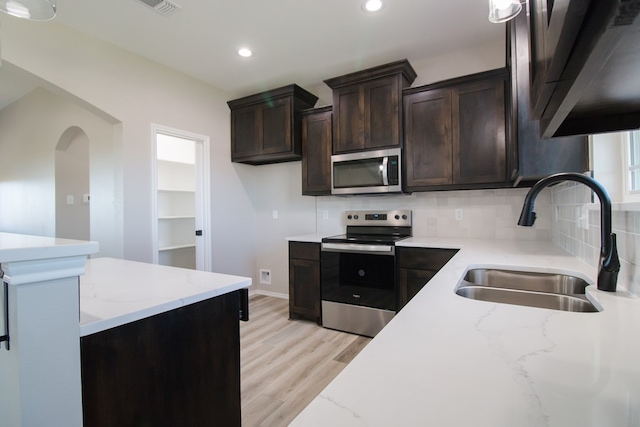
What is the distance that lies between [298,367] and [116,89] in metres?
2.80

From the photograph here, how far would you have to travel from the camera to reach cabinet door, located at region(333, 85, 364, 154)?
9.76 feet

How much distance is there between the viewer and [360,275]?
2.82 m

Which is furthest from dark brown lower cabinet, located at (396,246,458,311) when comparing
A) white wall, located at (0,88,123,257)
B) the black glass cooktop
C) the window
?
white wall, located at (0,88,123,257)

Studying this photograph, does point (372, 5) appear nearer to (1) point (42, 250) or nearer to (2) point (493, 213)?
(2) point (493, 213)

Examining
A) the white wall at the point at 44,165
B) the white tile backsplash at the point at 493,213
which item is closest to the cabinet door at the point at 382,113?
the white tile backsplash at the point at 493,213

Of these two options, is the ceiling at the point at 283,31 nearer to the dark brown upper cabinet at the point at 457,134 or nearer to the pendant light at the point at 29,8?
the dark brown upper cabinet at the point at 457,134

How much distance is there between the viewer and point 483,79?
8.21ft

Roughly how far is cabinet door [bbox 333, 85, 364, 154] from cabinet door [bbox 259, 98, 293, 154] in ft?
1.83

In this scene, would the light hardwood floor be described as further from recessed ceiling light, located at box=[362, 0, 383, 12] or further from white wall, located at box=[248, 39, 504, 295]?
recessed ceiling light, located at box=[362, 0, 383, 12]

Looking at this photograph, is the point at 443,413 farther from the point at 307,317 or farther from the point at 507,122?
the point at 307,317

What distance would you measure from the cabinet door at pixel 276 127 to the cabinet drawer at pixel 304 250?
1.05 meters

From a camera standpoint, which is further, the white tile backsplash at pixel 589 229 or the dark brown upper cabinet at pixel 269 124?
the dark brown upper cabinet at pixel 269 124

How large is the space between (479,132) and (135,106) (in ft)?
10.0

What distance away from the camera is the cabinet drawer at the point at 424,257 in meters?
2.41
